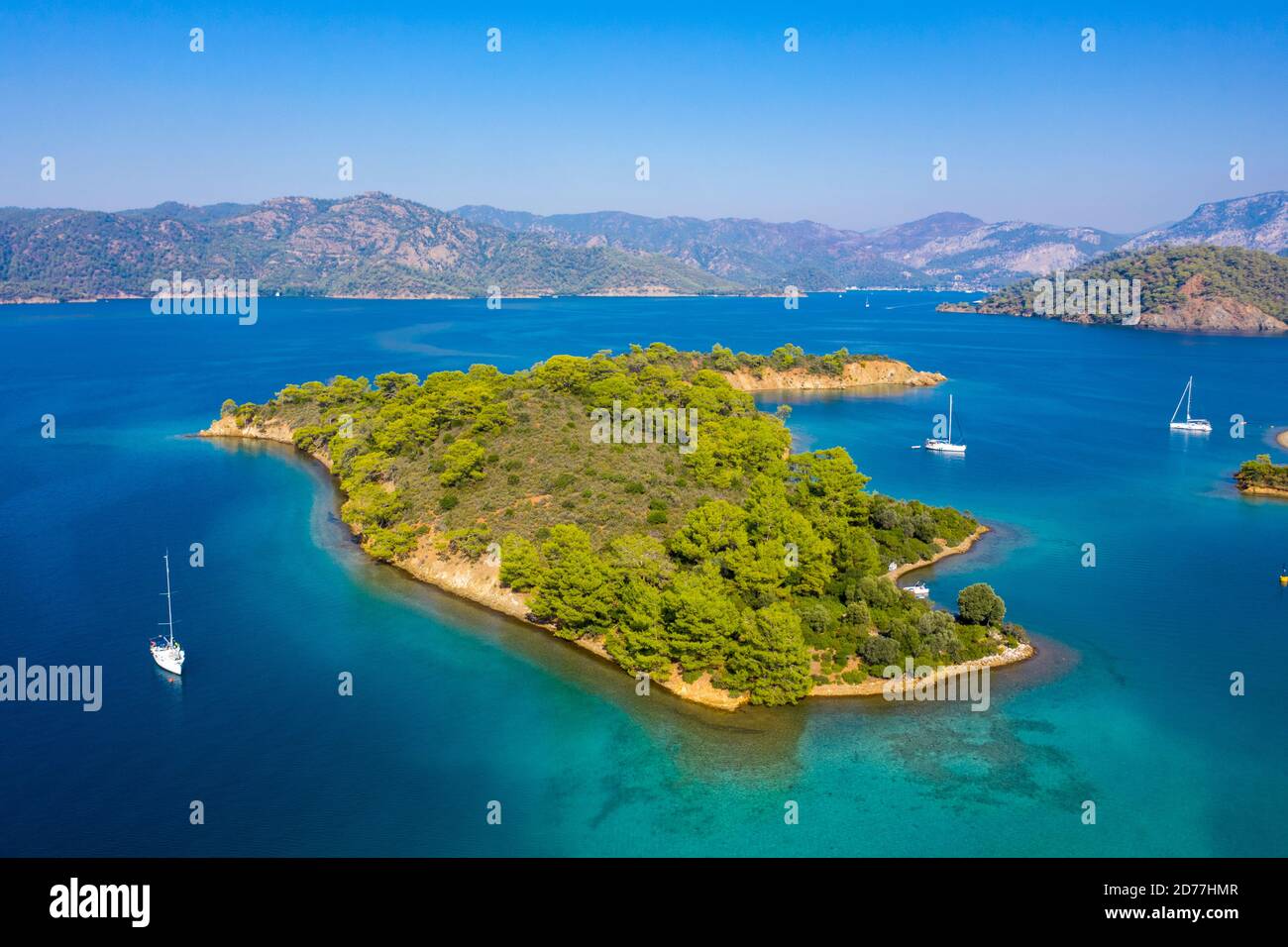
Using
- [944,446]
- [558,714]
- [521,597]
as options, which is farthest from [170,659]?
[944,446]

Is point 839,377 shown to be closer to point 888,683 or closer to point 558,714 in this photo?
point 888,683

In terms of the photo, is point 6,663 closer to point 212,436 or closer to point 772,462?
point 772,462

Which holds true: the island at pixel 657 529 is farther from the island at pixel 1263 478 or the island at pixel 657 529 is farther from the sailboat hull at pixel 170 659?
the island at pixel 1263 478

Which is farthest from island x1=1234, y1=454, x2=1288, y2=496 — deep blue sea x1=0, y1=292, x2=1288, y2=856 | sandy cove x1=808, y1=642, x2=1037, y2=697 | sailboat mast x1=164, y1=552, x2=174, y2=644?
sailboat mast x1=164, y1=552, x2=174, y2=644

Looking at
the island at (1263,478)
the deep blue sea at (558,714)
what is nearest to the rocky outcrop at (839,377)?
the deep blue sea at (558,714)

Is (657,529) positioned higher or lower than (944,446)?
lower

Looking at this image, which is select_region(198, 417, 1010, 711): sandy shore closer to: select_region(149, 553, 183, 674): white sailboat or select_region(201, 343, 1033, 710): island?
select_region(201, 343, 1033, 710): island
